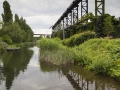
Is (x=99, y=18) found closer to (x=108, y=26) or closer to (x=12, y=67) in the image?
(x=108, y=26)

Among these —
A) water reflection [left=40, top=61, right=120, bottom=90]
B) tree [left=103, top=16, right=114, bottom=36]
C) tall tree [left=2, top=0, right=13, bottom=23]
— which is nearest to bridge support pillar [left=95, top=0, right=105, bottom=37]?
tree [left=103, top=16, right=114, bottom=36]

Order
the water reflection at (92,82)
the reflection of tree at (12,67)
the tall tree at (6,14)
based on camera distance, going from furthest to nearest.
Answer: the tall tree at (6,14) → the reflection of tree at (12,67) → the water reflection at (92,82)

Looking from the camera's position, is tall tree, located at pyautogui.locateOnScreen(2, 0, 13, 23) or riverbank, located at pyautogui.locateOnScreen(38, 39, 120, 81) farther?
tall tree, located at pyautogui.locateOnScreen(2, 0, 13, 23)

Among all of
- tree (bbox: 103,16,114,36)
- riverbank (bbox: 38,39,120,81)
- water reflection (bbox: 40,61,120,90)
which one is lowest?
water reflection (bbox: 40,61,120,90)

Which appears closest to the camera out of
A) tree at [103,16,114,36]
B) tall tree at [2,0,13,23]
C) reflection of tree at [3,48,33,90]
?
reflection of tree at [3,48,33,90]

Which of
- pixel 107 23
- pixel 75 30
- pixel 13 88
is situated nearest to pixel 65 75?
pixel 13 88

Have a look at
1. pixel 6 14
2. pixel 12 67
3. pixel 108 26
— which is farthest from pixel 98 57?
pixel 6 14

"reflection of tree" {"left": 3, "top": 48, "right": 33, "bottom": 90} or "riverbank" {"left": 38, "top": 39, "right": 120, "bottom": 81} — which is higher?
"riverbank" {"left": 38, "top": 39, "right": 120, "bottom": 81}

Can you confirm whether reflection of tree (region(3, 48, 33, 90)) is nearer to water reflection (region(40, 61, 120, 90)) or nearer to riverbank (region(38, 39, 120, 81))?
riverbank (region(38, 39, 120, 81))

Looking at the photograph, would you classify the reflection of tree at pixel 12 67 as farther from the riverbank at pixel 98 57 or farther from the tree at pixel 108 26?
the tree at pixel 108 26

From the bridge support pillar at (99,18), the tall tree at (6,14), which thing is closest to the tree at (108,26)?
the bridge support pillar at (99,18)

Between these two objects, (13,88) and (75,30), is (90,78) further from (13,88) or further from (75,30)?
(75,30)

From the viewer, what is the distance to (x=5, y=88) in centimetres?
888

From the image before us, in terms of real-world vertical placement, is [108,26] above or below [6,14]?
below
